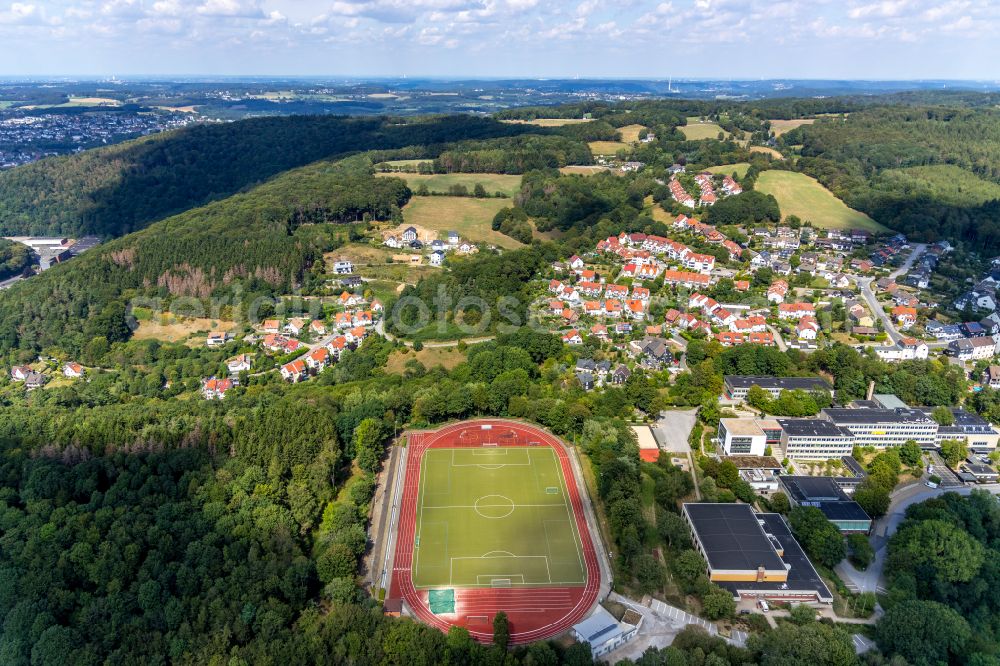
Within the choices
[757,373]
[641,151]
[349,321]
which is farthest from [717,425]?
[641,151]

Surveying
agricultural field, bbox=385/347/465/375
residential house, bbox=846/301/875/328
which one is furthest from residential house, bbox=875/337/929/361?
agricultural field, bbox=385/347/465/375

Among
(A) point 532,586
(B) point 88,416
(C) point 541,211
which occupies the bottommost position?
(A) point 532,586

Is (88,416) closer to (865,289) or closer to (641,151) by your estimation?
(865,289)

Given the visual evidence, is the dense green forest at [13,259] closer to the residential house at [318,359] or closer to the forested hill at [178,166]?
the forested hill at [178,166]

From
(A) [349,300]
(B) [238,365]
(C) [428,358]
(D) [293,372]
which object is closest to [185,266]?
(A) [349,300]

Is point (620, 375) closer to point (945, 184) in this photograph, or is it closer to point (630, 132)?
point (945, 184)
